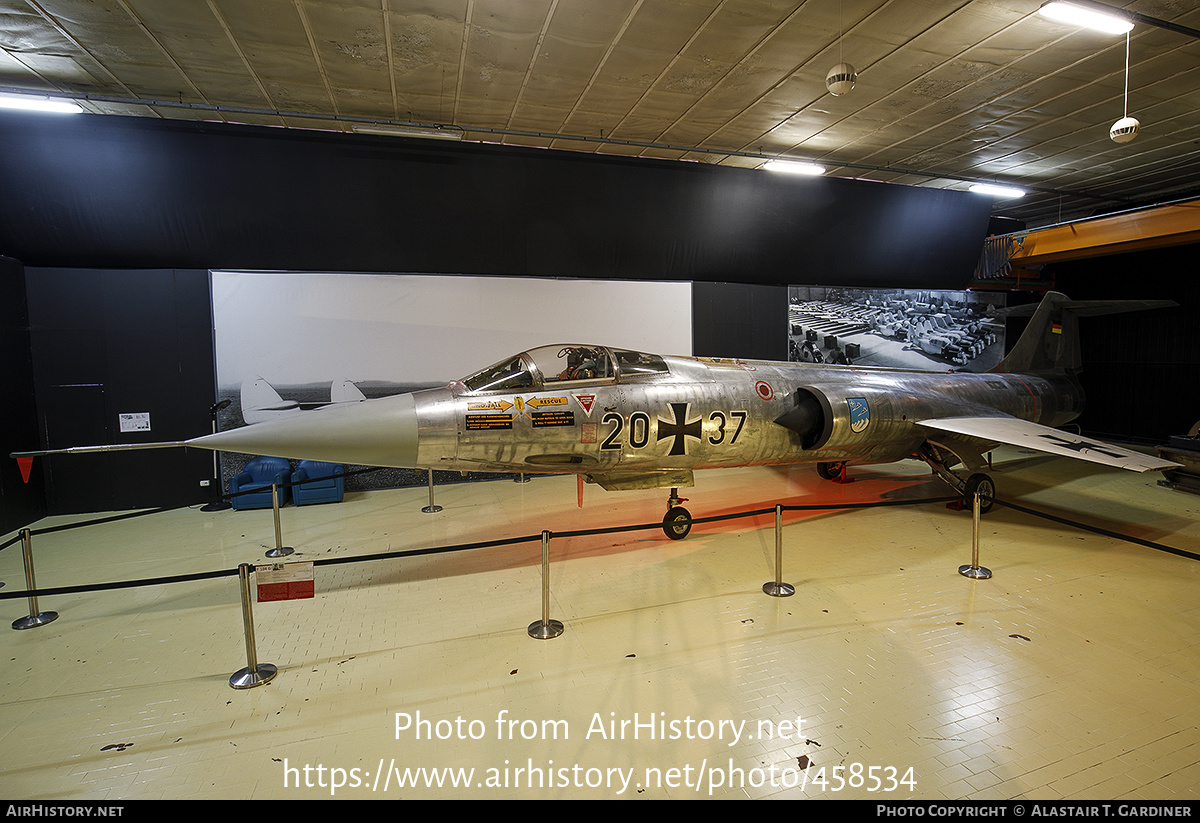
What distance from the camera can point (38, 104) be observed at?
6.90m

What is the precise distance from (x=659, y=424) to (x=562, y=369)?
125cm

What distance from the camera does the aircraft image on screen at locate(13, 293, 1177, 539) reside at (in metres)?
5.02

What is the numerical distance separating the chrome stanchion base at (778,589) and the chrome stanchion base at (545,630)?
2.04 metres

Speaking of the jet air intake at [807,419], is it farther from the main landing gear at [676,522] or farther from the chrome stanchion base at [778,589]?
the chrome stanchion base at [778,589]

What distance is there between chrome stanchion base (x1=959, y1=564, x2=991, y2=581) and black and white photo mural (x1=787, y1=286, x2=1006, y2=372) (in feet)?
22.4

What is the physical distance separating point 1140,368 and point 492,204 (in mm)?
15940

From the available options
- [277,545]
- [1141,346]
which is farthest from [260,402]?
[1141,346]

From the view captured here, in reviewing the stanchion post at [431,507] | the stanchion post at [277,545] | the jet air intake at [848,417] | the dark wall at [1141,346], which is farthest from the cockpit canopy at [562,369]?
the dark wall at [1141,346]

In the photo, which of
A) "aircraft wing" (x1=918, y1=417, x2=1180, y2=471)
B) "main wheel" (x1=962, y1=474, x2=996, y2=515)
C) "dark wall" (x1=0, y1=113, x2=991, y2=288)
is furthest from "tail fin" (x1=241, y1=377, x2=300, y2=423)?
"main wheel" (x1=962, y1=474, x2=996, y2=515)

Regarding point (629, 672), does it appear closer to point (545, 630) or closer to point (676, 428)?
point (545, 630)

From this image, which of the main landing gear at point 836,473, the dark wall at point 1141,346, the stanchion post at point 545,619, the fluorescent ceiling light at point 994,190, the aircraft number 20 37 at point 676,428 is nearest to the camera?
the stanchion post at point 545,619

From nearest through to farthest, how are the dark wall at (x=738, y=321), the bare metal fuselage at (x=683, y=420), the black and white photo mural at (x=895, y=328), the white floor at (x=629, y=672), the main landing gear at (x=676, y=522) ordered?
the white floor at (x=629, y=672), the bare metal fuselage at (x=683, y=420), the main landing gear at (x=676, y=522), the dark wall at (x=738, y=321), the black and white photo mural at (x=895, y=328)

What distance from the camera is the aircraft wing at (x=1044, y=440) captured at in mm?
5969

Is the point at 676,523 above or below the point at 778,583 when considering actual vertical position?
above
